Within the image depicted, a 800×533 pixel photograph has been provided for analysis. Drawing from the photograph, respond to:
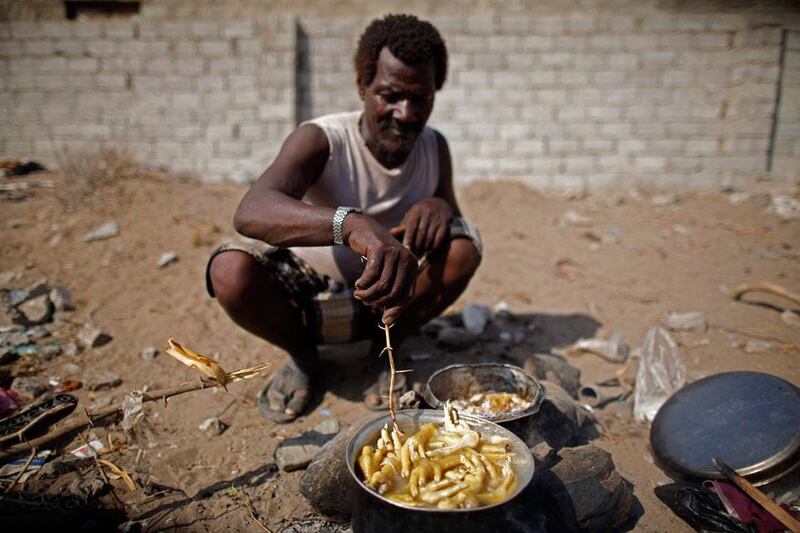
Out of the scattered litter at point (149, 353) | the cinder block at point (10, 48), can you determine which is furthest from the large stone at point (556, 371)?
the cinder block at point (10, 48)

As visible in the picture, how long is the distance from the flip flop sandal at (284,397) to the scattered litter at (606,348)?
199 cm

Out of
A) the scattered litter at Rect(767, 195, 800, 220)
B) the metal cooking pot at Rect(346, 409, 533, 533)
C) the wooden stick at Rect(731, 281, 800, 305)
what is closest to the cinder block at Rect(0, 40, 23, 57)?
the metal cooking pot at Rect(346, 409, 533, 533)

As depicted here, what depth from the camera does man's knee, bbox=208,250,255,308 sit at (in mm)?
2617

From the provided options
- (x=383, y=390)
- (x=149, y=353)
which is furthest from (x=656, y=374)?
(x=149, y=353)

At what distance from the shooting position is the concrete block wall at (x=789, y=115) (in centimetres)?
756

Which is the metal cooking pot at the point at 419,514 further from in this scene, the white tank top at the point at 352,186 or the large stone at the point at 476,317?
the large stone at the point at 476,317

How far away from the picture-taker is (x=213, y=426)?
2.85 m

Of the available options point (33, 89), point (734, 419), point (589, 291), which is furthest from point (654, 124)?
point (33, 89)

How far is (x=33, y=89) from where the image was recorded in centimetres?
787

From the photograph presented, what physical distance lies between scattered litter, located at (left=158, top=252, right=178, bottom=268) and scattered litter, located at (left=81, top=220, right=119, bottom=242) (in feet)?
2.72

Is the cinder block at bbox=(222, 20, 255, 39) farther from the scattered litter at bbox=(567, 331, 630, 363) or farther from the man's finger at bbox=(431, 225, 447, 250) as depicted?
the scattered litter at bbox=(567, 331, 630, 363)

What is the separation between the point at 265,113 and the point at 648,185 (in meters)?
6.01

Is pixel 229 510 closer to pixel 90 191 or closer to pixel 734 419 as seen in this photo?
pixel 734 419

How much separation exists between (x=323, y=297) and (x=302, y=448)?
32.3 inches
